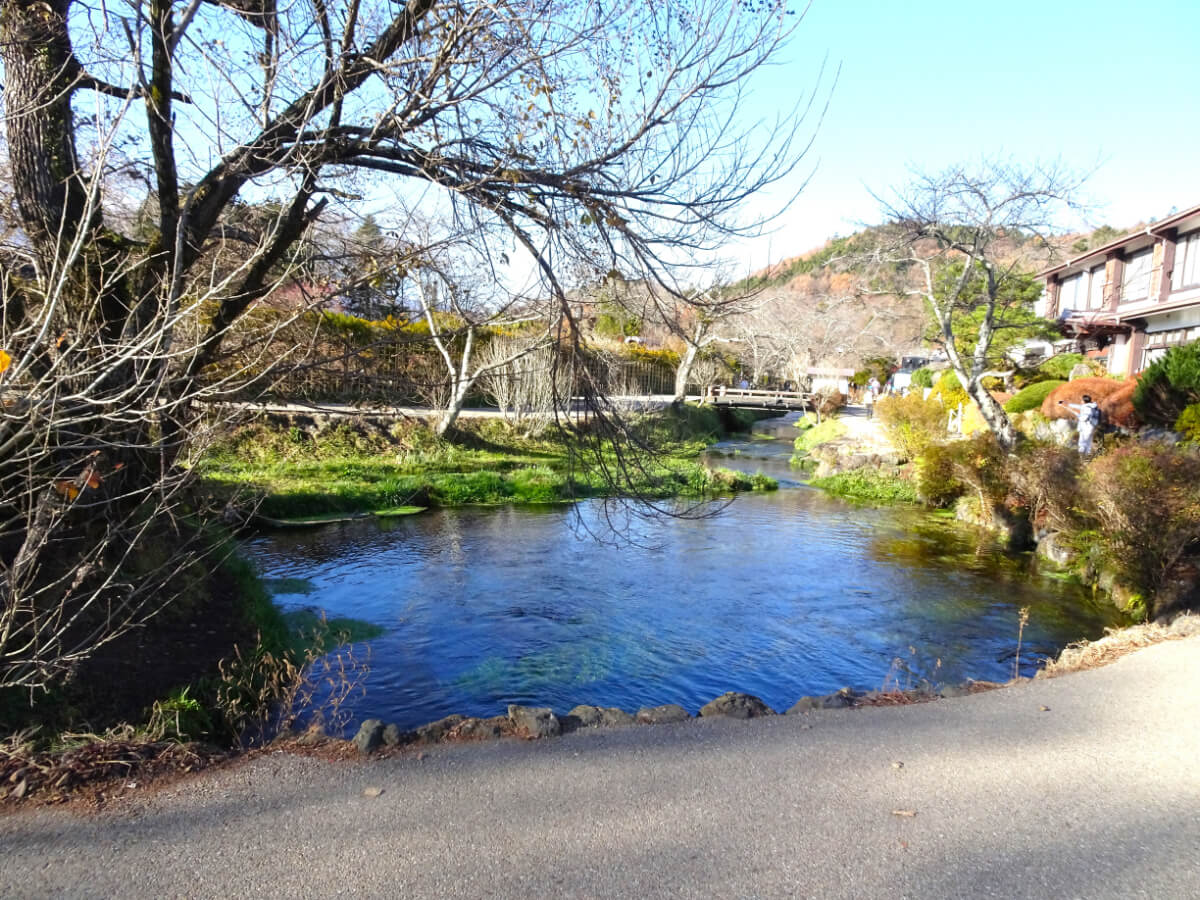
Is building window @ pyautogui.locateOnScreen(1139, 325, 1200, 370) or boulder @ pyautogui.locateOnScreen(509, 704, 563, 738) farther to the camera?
building window @ pyautogui.locateOnScreen(1139, 325, 1200, 370)

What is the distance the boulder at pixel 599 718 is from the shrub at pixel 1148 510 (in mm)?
8252

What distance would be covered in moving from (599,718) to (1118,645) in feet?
18.0

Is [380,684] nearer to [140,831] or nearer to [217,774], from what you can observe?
[217,774]

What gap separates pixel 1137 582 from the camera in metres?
10.6

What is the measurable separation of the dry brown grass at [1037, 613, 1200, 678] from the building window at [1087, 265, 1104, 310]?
2697 cm

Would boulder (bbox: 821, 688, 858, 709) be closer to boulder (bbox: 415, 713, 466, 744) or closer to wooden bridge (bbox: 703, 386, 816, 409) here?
boulder (bbox: 415, 713, 466, 744)

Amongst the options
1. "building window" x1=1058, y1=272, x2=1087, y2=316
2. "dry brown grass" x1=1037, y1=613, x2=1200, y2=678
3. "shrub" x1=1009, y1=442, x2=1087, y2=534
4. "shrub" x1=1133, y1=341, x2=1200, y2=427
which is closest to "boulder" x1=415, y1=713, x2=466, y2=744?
"dry brown grass" x1=1037, y1=613, x2=1200, y2=678

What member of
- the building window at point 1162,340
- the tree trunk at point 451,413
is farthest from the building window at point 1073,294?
the tree trunk at point 451,413

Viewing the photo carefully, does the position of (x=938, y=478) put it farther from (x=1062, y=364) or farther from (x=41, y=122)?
(x=41, y=122)

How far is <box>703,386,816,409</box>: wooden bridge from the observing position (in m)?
39.7

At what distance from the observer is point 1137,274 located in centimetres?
2644

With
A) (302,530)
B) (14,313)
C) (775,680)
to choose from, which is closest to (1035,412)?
(775,680)

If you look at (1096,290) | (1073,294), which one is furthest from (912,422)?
(1073,294)

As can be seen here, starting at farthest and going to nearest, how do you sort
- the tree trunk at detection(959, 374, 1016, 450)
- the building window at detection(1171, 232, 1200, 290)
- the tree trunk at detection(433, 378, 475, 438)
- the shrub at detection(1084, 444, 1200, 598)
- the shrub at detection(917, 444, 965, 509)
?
the building window at detection(1171, 232, 1200, 290)
the tree trunk at detection(433, 378, 475, 438)
the shrub at detection(917, 444, 965, 509)
the tree trunk at detection(959, 374, 1016, 450)
the shrub at detection(1084, 444, 1200, 598)
